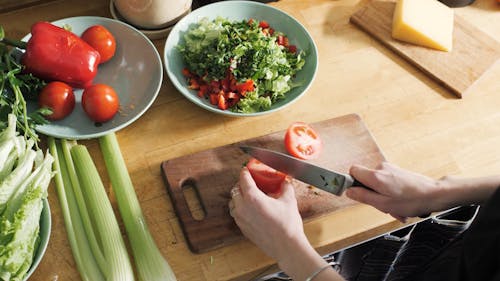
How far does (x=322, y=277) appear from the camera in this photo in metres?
1.07

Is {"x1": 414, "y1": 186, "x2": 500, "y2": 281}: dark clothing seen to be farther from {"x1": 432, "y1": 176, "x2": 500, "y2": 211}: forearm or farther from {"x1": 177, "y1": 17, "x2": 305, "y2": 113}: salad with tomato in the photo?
{"x1": 177, "y1": 17, "x2": 305, "y2": 113}: salad with tomato

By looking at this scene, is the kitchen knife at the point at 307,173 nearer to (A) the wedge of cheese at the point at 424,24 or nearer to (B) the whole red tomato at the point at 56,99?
(B) the whole red tomato at the point at 56,99

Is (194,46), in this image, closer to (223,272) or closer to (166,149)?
(166,149)

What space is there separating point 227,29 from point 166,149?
39 centimetres

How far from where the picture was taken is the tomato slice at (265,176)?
4.05ft

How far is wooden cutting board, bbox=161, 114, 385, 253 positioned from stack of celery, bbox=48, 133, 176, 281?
96 millimetres

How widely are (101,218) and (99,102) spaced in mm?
298

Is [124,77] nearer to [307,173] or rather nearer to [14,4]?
[14,4]

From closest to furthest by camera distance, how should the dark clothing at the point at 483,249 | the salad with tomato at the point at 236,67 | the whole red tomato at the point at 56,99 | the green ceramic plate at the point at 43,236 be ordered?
the dark clothing at the point at 483,249 → the green ceramic plate at the point at 43,236 → the whole red tomato at the point at 56,99 → the salad with tomato at the point at 236,67

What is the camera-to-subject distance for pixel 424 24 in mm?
1640

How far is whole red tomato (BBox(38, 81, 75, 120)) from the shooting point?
1.28 metres

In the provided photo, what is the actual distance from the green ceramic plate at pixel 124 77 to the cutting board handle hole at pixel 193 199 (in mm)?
221

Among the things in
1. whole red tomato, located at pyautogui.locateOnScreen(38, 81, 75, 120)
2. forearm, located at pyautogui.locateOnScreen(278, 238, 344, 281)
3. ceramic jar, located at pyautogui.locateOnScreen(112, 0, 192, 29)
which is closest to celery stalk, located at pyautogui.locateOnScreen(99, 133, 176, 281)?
whole red tomato, located at pyautogui.locateOnScreen(38, 81, 75, 120)

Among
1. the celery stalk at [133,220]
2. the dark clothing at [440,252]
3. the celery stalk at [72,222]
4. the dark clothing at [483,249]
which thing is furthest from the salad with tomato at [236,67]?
the dark clothing at [483,249]
